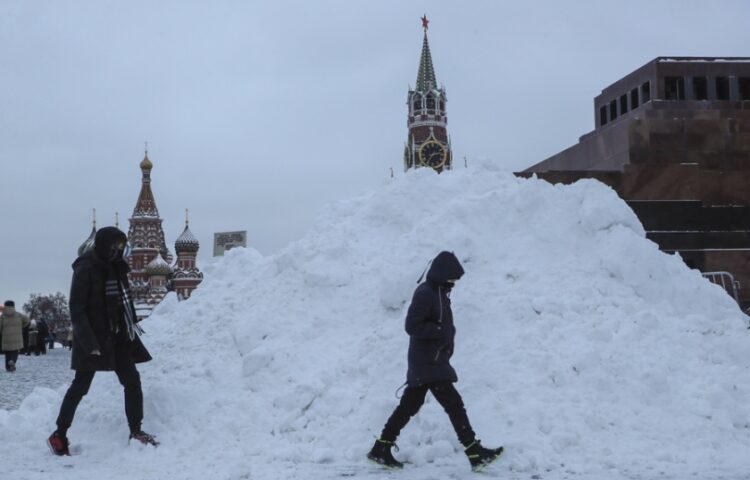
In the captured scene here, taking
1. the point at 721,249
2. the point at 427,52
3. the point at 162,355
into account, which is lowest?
the point at 162,355

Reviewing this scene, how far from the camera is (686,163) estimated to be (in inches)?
580

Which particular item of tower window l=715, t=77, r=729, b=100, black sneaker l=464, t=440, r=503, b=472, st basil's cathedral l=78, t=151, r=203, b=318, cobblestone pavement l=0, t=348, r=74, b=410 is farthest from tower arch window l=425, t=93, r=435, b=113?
black sneaker l=464, t=440, r=503, b=472

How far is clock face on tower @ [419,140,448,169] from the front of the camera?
76625mm

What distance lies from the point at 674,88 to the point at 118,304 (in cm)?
1468

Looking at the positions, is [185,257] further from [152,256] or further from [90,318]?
[90,318]

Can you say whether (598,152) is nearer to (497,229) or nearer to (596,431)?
(497,229)

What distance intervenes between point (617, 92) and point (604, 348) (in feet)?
44.9

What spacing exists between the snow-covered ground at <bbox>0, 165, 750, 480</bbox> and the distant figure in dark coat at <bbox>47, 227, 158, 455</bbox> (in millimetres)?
314

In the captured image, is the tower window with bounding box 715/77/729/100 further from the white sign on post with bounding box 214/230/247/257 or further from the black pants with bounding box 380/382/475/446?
the black pants with bounding box 380/382/475/446

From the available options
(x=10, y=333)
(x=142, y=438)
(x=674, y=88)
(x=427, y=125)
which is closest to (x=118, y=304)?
(x=142, y=438)

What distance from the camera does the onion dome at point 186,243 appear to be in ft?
238

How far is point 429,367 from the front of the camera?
5.44 meters

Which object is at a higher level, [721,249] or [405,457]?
[721,249]

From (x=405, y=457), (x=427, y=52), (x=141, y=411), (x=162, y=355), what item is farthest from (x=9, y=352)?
(x=427, y=52)
